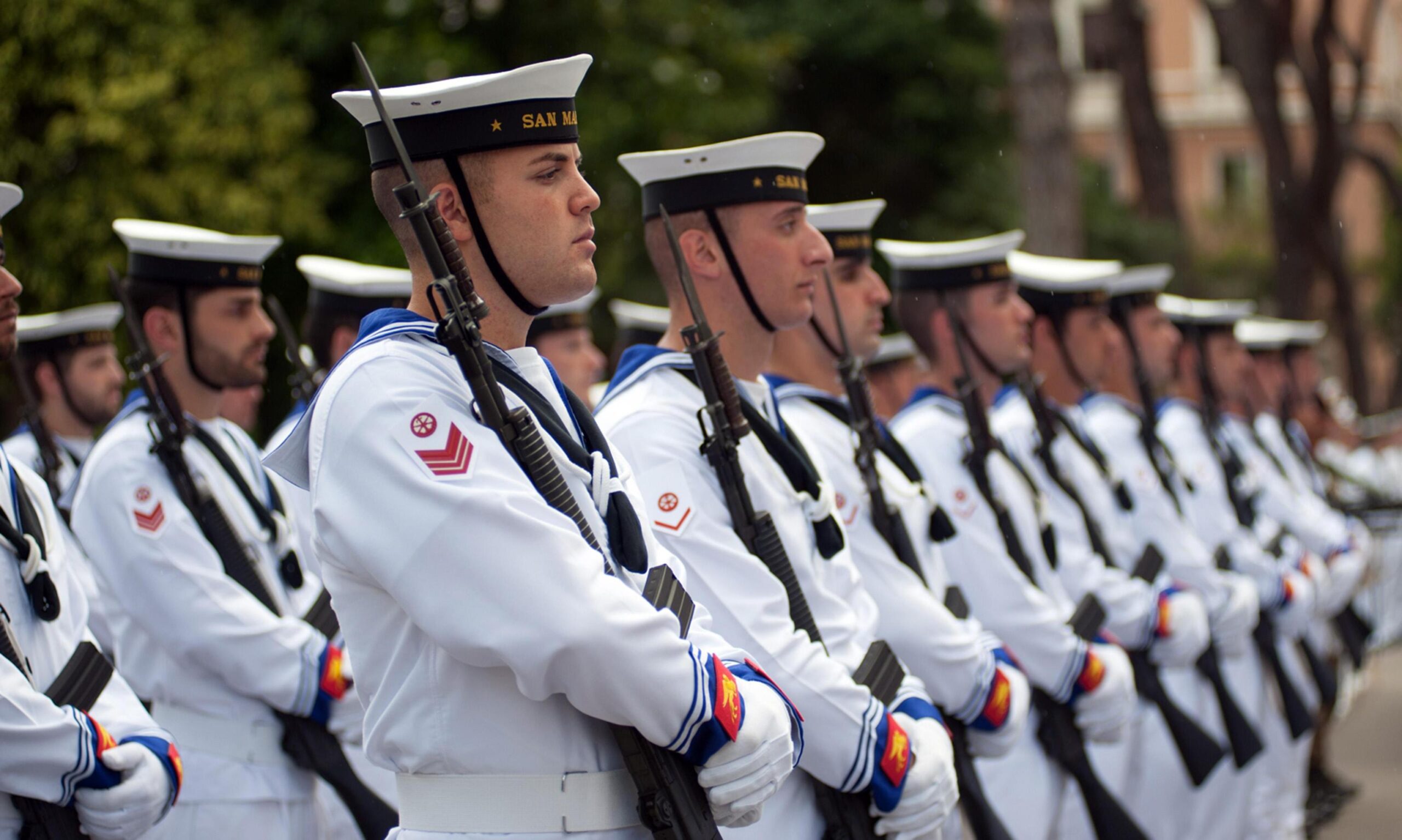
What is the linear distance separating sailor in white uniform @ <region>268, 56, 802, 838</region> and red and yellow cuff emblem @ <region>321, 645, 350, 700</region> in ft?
5.19

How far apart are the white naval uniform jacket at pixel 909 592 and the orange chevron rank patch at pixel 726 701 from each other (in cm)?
145

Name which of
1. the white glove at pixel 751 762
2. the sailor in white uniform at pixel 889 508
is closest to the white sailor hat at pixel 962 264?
the sailor in white uniform at pixel 889 508

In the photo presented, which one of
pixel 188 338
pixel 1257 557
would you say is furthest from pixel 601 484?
pixel 1257 557

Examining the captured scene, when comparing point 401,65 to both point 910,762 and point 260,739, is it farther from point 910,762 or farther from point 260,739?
point 910,762

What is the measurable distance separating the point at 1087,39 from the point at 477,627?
108 ft

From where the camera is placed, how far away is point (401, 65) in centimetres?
1185

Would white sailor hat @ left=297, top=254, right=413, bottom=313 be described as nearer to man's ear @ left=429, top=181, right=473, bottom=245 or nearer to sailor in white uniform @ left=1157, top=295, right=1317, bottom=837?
man's ear @ left=429, top=181, right=473, bottom=245

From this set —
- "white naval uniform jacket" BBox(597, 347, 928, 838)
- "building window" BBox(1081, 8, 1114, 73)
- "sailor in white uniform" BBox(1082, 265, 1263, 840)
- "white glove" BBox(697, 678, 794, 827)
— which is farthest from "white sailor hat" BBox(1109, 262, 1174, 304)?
"building window" BBox(1081, 8, 1114, 73)

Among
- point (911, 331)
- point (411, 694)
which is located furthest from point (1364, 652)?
point (411, 694)

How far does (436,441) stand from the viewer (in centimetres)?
237

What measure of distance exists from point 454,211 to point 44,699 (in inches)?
49.2

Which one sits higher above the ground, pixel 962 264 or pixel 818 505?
pixel 818 505

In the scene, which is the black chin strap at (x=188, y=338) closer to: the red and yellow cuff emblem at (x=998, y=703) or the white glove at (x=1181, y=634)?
the red and yellow cuff emblem at (x=998, y=703)

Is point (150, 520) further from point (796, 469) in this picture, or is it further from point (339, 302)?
point (796, 469)
